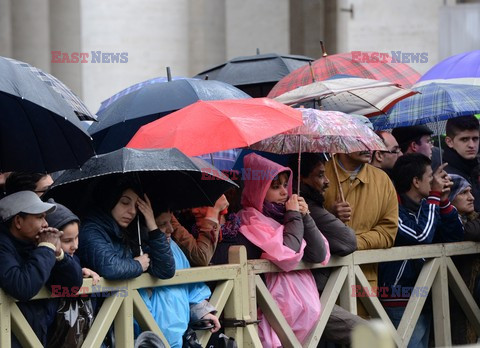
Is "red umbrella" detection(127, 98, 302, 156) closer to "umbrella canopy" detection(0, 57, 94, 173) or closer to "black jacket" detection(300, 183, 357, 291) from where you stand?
"black jacket" detection(300, 183, 357, 291)

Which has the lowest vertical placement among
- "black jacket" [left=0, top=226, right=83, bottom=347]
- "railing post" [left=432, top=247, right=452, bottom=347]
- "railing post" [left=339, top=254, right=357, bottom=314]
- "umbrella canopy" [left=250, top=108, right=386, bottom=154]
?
"railing post" [left=432, top=247, right=452, bottom=347]

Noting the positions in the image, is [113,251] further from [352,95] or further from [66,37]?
[66,37]

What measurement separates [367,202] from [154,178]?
2.05m

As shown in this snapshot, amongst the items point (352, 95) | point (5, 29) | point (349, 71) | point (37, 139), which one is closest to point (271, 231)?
point (37, 139)

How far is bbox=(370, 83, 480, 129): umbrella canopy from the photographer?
33.2 feet

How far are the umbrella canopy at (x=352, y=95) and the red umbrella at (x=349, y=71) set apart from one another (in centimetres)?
40

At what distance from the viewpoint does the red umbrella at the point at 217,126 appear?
26.4 feet

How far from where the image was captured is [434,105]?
10258mm

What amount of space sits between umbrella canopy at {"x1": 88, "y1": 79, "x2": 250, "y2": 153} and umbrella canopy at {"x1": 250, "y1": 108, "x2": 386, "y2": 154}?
2.24 feet

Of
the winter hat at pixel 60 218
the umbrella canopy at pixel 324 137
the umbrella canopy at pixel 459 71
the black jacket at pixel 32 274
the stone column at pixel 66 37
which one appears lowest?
the black jacket at pixel 32 274

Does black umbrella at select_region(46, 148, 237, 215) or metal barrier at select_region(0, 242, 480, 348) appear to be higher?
black umbrella at select_region(46, 148, 237, 215)

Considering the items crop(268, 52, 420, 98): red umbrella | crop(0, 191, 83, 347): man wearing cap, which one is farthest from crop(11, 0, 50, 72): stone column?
crop(0, 191, 83, 347): man wearing cap

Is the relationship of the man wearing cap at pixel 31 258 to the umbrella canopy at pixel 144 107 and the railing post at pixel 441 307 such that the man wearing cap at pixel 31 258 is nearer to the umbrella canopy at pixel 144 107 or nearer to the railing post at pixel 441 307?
the umbrella canopy at pixel 144 107

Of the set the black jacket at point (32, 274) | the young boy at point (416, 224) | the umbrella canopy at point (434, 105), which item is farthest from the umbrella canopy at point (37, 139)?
the umbrella canopy at point (434, 105)
